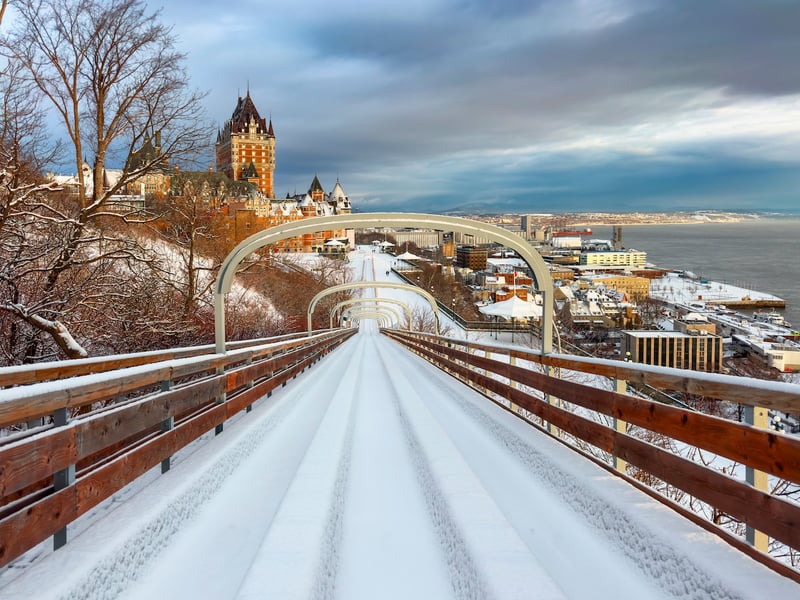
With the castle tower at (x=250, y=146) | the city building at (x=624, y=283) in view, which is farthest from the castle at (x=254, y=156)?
the city building at (x=624, y=283)

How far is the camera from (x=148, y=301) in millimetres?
13930

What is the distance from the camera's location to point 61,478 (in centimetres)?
284

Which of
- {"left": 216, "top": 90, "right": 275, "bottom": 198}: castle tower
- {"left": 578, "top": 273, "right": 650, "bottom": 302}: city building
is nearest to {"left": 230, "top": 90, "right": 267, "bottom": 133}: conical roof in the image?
{"left": 216, "top": 90, "right": 275, "bottom": 198}: castle tower

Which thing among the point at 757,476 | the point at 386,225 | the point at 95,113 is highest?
the point at 95,113

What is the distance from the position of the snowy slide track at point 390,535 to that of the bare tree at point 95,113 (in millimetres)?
6287

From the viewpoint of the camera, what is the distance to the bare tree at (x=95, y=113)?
9719mm

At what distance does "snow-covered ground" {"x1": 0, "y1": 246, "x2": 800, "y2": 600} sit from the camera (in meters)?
2.56

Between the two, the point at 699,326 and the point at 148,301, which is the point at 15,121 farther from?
the point at 699,326

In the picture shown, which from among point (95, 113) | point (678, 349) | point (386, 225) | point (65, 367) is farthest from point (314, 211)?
point (65, 367)

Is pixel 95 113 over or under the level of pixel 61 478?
over

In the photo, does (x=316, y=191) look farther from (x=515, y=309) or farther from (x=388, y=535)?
(x=388, y=535)

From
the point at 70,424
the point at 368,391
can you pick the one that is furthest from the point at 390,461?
the point at 368,391

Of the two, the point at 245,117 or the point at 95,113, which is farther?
the point at 245,117

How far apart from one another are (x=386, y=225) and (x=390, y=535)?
5005 millimetres
